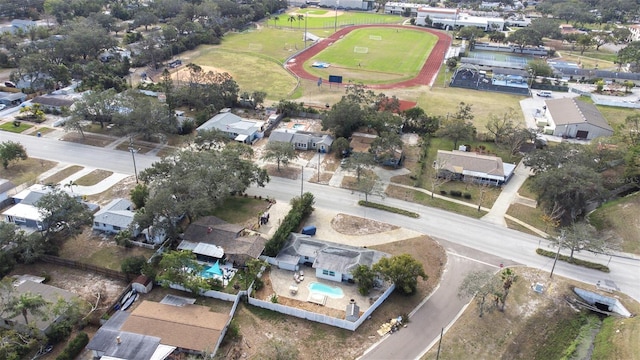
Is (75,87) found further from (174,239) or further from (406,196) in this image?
(406,196)

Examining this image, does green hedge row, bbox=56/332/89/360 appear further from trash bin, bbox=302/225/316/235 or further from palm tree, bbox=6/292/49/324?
trash bin, bbox=302/225/316/235

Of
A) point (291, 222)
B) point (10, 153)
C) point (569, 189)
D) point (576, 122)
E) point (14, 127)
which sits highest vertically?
point (569, 189)

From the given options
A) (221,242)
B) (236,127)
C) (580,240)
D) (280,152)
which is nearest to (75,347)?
(221,242)

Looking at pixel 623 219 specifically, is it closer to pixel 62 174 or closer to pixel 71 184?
pixel 71 184

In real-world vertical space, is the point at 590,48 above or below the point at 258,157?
above

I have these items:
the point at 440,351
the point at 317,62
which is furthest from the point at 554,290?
Answer: the point at 317,62

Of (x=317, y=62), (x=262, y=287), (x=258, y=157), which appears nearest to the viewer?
(x=262, y=287)
